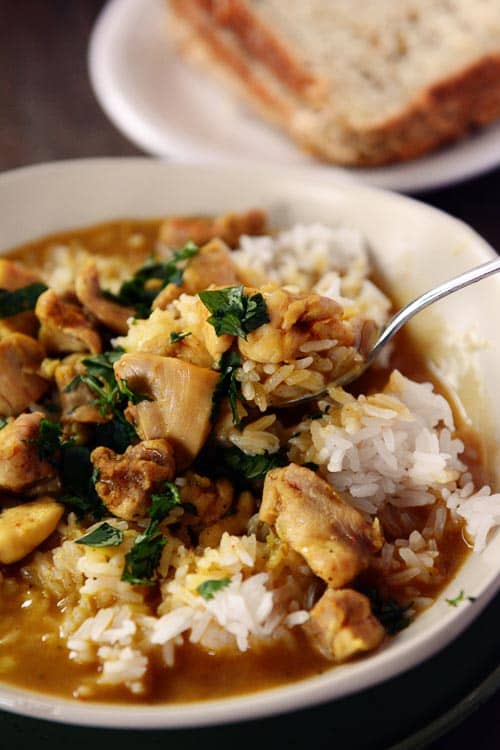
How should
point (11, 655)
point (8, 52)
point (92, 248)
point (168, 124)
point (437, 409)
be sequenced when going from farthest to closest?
point (8, 52) → point (168, 124) → point (92, 248) → point (437, 409) → point (11, 655)

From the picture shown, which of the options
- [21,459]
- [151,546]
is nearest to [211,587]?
[151,546]

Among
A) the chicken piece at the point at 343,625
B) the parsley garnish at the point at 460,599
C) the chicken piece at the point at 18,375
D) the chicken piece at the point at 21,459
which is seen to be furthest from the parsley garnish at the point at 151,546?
the parsley garnish at the point at 460,599

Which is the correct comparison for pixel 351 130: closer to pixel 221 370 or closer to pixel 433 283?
pixel 433 283

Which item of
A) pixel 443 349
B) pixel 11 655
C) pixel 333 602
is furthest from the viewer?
pixel 443 349

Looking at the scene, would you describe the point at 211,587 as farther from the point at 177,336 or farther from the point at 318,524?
the point at 177,336

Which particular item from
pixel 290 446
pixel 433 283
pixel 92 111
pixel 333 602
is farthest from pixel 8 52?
pixel 333 602

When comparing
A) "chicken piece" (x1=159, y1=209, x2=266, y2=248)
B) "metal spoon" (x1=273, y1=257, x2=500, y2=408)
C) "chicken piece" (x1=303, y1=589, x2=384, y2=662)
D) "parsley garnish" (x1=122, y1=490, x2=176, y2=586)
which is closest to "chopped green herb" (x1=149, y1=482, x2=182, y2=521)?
"parsley garnish" (x1=122, y1=490, x2=176, y2=586)
